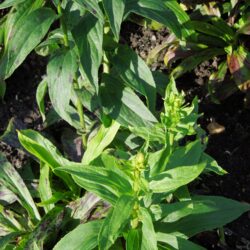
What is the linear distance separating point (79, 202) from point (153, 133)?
0.67 meters

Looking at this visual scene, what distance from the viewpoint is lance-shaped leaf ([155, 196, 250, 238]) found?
8.34 ft

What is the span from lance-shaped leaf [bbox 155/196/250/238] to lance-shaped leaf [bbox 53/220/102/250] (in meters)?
0.32

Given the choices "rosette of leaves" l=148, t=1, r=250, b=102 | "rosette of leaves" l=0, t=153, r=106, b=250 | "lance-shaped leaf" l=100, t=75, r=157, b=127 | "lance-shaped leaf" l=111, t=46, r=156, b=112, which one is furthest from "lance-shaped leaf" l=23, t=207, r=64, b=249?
"rosette of leaves" l=148, t=1, r=250, b=102

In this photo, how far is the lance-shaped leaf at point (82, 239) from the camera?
2285 millimetres

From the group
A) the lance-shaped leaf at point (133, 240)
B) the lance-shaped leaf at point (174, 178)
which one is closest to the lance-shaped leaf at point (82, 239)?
the lance-shaped leaf at point (133, 240)

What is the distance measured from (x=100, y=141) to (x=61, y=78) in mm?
541

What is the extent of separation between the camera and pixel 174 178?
6.87 ft

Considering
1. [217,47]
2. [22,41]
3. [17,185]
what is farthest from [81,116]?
[217,47]

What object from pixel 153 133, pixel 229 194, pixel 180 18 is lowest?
pixel 229 194

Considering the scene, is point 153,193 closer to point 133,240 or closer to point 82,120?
point 133,240

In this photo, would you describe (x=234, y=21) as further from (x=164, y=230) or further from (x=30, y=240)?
(x=30, y=240)

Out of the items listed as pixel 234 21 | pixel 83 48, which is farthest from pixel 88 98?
pixel 234 21

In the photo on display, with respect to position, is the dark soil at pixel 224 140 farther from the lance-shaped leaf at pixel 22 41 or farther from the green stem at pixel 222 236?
the lance-shaped leaf at pixel 22 41

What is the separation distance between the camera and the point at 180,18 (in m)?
2.78
